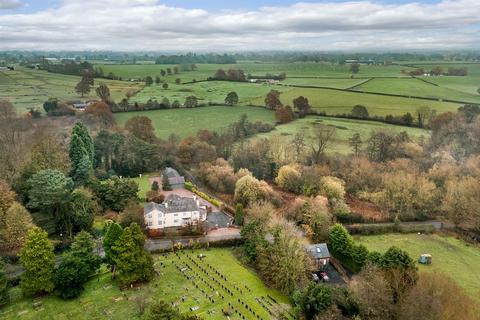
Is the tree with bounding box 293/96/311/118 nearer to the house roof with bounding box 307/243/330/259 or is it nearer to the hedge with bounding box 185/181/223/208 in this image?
the hedge with bounding box 185/181/223/208

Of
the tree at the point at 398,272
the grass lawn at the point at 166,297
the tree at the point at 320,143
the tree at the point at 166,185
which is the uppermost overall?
the tree at the point at 320,143

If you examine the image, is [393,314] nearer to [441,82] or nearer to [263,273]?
[263,273]

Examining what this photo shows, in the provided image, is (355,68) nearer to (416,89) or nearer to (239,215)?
(416,89)

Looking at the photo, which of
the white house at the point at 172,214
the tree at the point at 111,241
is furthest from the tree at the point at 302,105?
the tree at the point at 111,241

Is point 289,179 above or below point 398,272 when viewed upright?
below

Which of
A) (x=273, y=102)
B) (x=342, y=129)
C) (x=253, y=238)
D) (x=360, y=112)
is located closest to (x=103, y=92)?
(x=273, y=102)

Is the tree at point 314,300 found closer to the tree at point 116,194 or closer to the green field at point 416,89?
the tree at point 116,194
